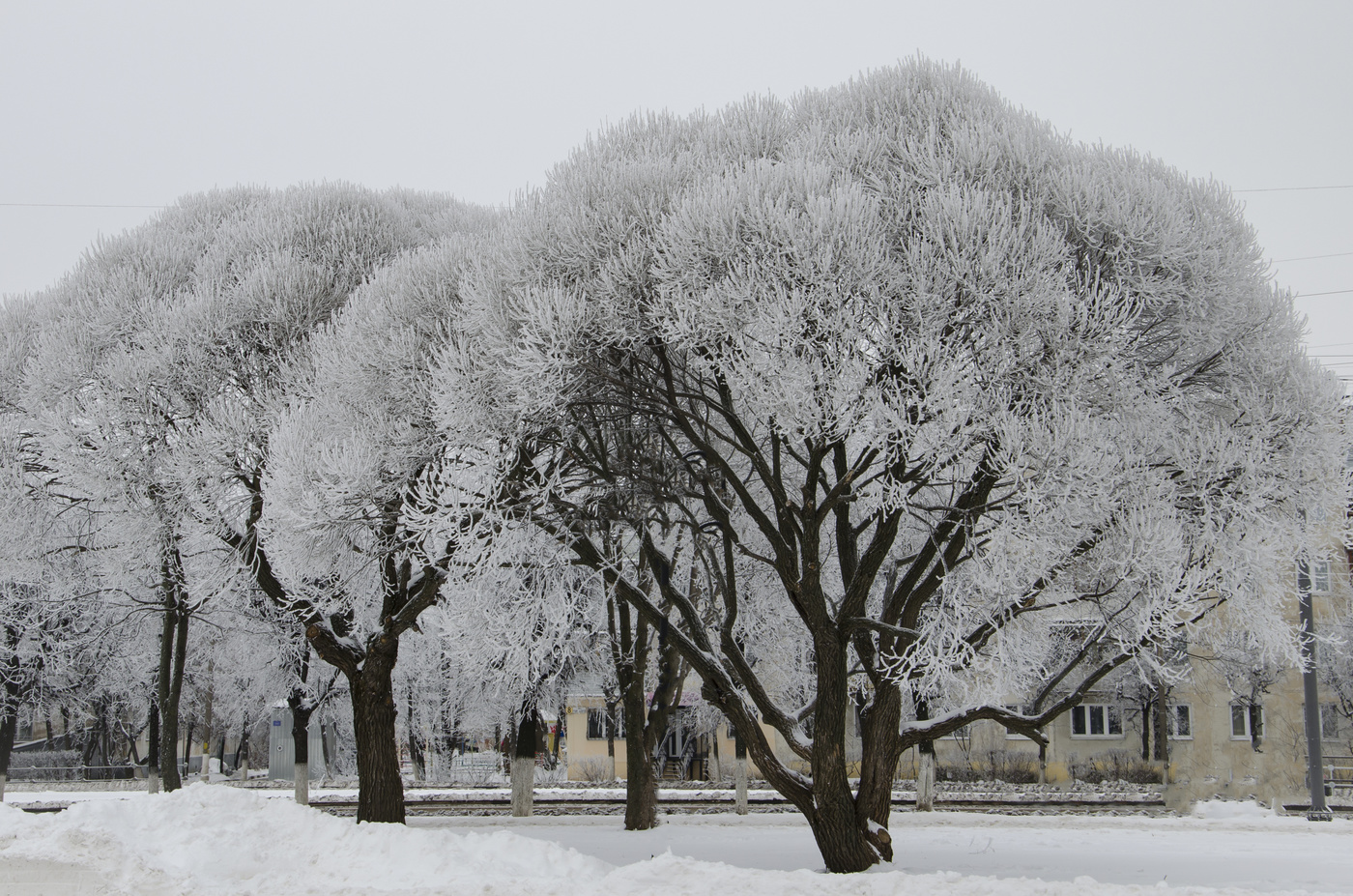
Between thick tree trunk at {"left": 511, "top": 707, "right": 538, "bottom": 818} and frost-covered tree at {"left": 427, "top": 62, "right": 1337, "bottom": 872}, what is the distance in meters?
10.2

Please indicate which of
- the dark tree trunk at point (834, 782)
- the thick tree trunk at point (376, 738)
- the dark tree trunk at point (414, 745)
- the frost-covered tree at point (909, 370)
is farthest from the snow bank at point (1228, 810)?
the dark tree trunk at point (414, 745)

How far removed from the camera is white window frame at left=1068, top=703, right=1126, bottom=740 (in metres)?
39.9

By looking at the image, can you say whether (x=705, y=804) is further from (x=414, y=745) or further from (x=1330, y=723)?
(x=1330, y=723)

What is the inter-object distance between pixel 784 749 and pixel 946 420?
32.9 metres

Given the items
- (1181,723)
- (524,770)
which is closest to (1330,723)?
(1181,723)

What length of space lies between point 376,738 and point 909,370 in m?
11.7

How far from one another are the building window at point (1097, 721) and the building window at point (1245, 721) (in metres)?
4.07

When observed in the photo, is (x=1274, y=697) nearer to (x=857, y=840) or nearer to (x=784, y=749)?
(x=784, y=749)

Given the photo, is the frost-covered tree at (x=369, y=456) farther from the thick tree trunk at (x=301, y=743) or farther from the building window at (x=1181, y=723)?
the building window at (x=1181, y=723)

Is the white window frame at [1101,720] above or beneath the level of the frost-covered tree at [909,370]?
beneath

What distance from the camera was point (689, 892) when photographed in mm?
9516

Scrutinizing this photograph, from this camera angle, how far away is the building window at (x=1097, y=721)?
4012 centimetres

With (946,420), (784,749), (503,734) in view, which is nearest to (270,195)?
(946,420)

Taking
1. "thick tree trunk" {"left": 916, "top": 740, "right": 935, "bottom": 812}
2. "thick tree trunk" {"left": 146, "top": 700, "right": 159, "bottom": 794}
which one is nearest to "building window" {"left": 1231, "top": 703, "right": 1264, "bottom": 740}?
"thick tree trunk" {"left": 916, "top": 740, "right": 935, "bottom": 812}
